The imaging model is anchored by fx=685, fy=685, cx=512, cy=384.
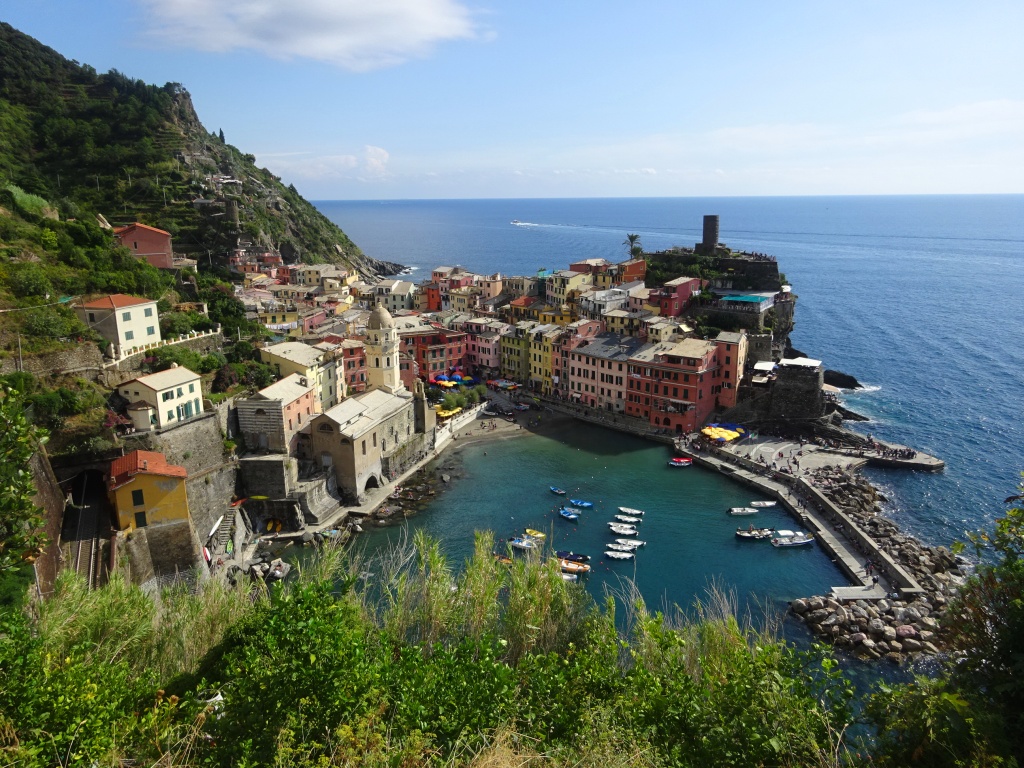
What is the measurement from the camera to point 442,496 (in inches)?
1517

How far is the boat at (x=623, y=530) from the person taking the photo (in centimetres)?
3428

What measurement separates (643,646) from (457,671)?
4.81 metres

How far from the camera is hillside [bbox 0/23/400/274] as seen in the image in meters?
67.8

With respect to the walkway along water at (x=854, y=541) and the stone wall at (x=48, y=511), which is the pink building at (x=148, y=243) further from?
the walkway along water at (x=854, y=541)

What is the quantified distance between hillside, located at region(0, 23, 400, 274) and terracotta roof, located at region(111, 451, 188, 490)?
33.5m

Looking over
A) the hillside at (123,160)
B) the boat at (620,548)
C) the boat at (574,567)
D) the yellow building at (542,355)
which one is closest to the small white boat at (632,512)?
the boat at (620,548)

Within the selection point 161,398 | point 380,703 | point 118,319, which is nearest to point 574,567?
point 161,398

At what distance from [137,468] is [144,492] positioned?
963 millimetres

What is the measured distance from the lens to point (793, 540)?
33750 millimetres

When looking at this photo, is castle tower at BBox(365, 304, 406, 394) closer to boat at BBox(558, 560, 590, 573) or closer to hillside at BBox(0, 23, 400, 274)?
boat at BBox(558, 560, 590, 573)

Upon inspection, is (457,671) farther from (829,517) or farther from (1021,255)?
(1021,255)

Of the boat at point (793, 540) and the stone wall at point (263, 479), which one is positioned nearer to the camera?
the boat at point (793, 540)

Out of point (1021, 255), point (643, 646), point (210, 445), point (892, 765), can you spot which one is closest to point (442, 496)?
point (210, 445)

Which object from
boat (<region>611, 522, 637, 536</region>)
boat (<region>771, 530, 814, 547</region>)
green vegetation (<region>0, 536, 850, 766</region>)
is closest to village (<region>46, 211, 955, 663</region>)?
boat (<region>771, 530, 814, 547</region>)
